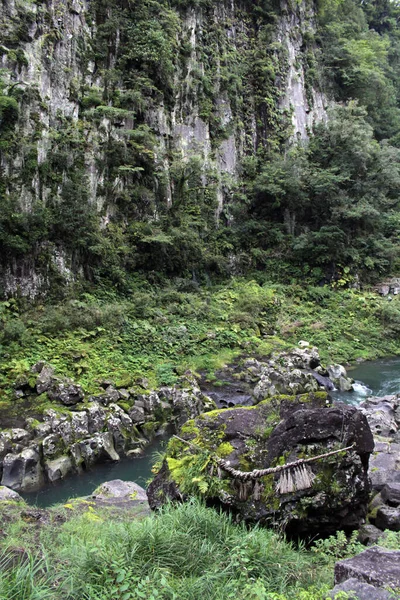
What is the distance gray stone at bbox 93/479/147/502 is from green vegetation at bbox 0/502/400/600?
2.14 m

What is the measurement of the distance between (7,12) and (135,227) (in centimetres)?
843

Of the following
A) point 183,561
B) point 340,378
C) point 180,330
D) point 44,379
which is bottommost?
point 340,378

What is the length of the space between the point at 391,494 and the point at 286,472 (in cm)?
165

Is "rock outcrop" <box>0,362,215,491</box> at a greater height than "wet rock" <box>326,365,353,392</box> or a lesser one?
greater

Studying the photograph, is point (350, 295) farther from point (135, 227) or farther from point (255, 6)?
point (255, 6)

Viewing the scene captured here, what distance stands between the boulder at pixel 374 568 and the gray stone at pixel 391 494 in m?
2.00

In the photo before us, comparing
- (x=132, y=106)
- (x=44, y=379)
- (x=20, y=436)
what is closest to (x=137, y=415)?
(x=44, y=379)

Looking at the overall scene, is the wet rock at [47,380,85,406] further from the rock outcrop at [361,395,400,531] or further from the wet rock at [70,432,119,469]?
the rock outcrop at [361,395,400,531]

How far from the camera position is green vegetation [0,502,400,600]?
2.39 meters

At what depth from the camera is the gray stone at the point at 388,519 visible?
3963mm

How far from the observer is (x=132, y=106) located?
699 inches

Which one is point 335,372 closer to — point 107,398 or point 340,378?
point 340,378

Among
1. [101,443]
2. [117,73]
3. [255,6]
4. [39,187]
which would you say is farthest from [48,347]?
[255,6]

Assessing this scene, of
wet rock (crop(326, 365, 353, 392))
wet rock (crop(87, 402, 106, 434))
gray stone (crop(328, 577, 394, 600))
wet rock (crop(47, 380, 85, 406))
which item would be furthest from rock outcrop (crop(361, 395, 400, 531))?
wet rock (crop(47, 380, 85, 406))
